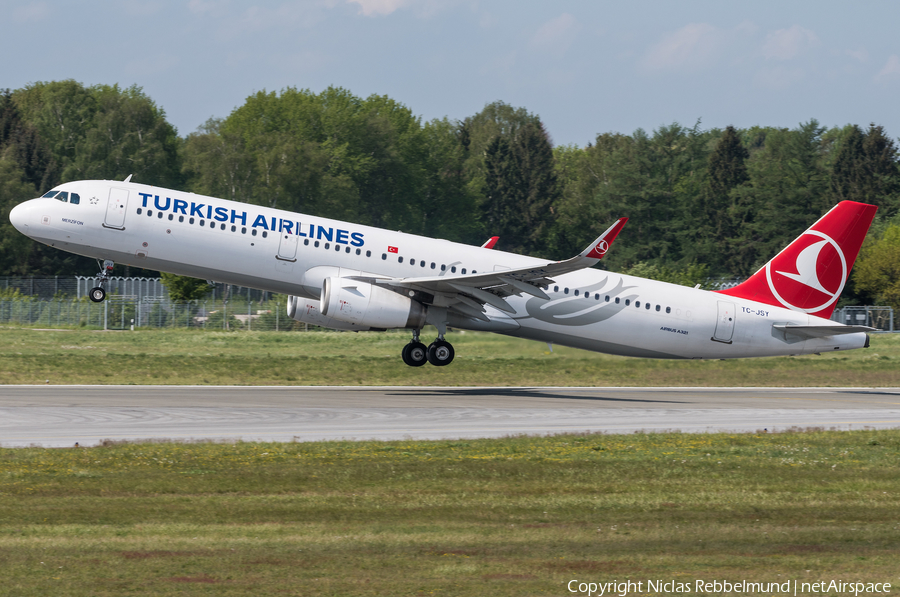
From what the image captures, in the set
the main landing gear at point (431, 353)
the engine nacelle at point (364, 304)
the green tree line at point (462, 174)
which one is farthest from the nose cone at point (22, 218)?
the green tree line at point (462, 174)

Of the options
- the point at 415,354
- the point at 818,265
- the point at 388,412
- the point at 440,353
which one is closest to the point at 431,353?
the point at 440,353

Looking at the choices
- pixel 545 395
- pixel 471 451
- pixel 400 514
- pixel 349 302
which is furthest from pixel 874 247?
pixel 400 514

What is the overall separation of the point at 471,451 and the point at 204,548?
8661 mm

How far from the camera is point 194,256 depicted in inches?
1168

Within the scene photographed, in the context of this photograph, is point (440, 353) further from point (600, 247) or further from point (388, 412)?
point (600, 247)

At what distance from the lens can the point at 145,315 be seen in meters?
62.8

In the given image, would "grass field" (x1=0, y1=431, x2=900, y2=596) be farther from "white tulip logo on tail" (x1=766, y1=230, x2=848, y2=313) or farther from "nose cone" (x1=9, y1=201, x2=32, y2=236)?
"white tulip logo on tail" (x1=766, y1=230, x2=848, y2=313)

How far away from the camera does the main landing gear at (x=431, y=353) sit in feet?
104

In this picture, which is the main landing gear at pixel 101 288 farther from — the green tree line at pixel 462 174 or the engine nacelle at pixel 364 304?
the green tree line at pixel 462 174

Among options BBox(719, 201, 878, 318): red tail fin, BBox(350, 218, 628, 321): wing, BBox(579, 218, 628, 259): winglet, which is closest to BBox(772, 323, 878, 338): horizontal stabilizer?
BBox(719, 201, 878, 318): red tail fin

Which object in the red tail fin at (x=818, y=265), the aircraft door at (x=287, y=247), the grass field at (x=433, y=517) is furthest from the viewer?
the red tail fin at (x=818, y=265)

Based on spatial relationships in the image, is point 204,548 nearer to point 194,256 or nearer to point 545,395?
point 194,256

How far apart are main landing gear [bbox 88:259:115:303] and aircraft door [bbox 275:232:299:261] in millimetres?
5327

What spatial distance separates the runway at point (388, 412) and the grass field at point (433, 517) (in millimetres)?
2211
